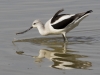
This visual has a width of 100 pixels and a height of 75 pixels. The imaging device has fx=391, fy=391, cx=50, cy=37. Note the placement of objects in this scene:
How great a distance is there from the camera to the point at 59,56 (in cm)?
926

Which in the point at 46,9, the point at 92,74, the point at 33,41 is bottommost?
the point at 92,74

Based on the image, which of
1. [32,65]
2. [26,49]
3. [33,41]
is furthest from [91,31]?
[32,65]

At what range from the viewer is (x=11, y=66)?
823 cm

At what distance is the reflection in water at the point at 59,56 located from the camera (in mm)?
8227

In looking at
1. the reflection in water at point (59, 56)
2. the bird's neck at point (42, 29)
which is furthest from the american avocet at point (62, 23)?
the reflection in water at point (59, 56)

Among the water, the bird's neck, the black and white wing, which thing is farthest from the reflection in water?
the black and white wing

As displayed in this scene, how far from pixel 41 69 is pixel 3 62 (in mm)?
1053

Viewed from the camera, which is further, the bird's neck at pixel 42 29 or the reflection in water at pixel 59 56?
the bird's neck at pixel 42 29

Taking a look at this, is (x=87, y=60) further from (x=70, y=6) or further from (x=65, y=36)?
(x=70, y=6)

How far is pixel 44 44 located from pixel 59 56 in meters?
1.35

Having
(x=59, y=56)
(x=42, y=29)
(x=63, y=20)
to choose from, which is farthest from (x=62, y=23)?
(x=59, y=56)

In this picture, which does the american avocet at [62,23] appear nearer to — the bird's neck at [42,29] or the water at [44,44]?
the bird's neck at [42,29]

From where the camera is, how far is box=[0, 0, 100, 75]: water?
8062mm

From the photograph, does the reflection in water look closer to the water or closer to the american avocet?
the water
